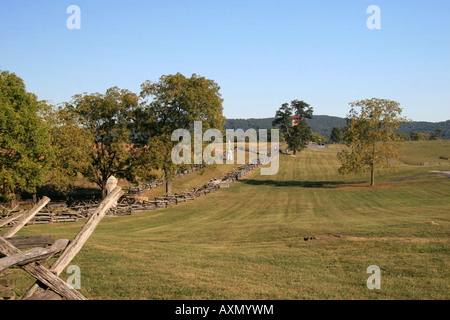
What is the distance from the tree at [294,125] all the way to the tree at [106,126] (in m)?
55.2

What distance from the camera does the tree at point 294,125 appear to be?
89.6 meters

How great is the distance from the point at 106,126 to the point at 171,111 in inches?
292

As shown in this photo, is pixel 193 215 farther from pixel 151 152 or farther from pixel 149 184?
pixel 149 184

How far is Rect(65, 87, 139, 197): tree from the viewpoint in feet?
131

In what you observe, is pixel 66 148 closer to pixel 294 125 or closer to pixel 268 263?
pixel 268 263

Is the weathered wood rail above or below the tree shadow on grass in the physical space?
above

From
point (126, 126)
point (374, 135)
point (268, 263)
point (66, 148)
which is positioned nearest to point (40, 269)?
point (268, 263)

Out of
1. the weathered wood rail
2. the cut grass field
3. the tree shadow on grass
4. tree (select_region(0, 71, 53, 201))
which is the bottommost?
the tree shadow on grass

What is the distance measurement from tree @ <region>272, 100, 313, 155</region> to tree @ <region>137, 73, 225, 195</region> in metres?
50.0

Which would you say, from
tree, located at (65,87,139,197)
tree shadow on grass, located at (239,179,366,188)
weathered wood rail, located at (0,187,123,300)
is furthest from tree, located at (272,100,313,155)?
weathered wood rail, located at (0,187,123,300)

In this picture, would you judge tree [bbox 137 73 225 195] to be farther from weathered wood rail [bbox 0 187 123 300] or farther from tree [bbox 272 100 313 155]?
tree [bbox 272 100 313 155]

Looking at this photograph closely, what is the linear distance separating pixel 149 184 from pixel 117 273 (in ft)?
126
